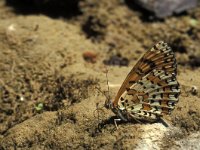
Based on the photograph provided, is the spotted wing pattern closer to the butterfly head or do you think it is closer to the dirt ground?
the butterfly head

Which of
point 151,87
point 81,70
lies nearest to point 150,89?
point 151,87

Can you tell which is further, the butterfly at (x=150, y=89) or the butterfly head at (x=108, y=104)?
the butterfly head at (x=108, y=104)

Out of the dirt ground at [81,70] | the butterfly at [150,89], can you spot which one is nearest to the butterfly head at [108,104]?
the butterfly at [150,89]

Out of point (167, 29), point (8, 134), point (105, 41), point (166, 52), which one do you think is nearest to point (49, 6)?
point (105, 41)

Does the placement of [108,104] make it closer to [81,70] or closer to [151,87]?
[151,87]

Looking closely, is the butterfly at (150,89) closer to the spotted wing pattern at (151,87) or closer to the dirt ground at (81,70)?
the spotted wing pattern at (151,87)

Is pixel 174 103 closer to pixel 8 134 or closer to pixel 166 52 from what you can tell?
pixel 166 52

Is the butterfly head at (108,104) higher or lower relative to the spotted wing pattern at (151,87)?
lower
